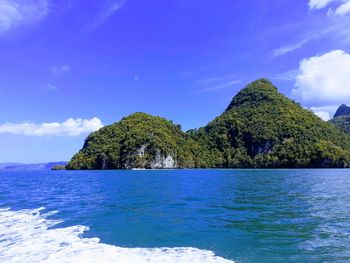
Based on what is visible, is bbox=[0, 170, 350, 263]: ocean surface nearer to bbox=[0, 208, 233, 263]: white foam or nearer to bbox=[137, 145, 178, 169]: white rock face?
bbox=[0, 208, 233, 263]: white foam

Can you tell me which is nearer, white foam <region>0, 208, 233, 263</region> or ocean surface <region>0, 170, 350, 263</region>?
white foam <region>0, 208, 233, 263</region>

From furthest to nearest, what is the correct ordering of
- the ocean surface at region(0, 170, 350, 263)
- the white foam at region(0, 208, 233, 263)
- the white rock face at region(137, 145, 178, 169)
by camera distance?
1. the white rock face at region(137, 145, 178, 169)
2. the ocean surface at region(0, 170, 350, 263)
3. the white foam at region(0, 208, 233, 263)

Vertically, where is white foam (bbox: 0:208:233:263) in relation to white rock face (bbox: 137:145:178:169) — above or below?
below

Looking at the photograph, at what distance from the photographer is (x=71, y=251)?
14.2 metres

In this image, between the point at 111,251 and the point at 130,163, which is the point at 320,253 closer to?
the point at 111,251

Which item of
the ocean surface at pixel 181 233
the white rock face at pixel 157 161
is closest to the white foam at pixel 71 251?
the ocean surface at pixel 181 233

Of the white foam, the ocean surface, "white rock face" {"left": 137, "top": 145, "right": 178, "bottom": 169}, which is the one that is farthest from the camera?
"white rock face" {"left": 137, "top": 145, "right": 178, "bottom": 169}

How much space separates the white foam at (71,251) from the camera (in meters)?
12.9

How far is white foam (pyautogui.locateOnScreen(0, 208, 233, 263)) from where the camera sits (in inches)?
509

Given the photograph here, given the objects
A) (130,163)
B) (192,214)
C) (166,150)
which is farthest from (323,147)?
(192,214)

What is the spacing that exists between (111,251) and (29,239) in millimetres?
4883

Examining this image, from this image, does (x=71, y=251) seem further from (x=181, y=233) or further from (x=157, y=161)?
(x=157, y=161)

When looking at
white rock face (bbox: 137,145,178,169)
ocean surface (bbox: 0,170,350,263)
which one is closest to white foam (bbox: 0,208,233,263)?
→ ocean surface (bbox: 0,170,350,263)

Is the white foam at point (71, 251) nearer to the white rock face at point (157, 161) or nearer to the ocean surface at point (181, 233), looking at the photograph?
the ocean surface at point (181, 233)
